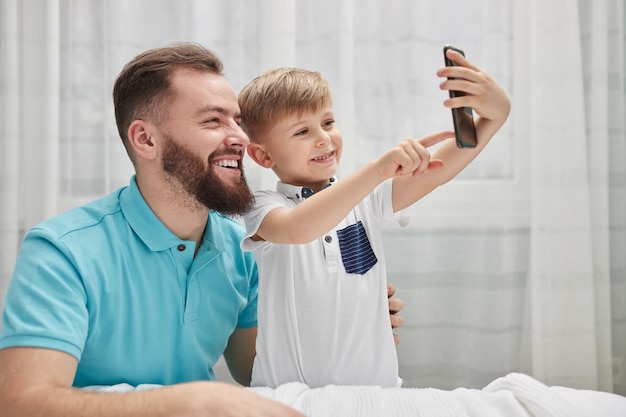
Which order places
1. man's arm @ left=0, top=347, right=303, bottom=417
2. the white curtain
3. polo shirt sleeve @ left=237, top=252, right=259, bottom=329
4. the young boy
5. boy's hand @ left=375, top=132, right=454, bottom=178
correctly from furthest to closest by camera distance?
the white curtain < polo shirt sleeve @ left=237, top=252, right=259, bottom=329 < the young boy < boy's hand @ left=375, top=132, right=454, bottom=178 < man's arm @ left=0, top=347, right=303, bottom=417

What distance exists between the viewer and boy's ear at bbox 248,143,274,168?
4.58 ft

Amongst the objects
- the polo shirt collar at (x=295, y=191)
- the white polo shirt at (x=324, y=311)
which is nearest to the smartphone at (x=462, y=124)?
the white polo shirt at (x=324, y=311)

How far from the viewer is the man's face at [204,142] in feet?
4.43

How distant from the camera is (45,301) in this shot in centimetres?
117

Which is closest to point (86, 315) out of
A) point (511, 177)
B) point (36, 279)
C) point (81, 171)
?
point (36, 279)

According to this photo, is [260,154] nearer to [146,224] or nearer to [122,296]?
[146,224]

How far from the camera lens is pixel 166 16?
2061 millimetres

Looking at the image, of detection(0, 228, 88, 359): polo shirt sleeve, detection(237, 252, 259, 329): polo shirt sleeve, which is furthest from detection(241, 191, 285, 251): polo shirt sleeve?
detection(0, 228, 88, 359): polo shirt sleeve

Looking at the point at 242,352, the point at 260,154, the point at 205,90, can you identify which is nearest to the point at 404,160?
the point at 260,154

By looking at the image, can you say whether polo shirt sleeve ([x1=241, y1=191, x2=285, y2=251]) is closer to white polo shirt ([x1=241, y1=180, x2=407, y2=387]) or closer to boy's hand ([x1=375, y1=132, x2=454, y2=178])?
white polo shirt ([x1=241, y1=180, x2=407, y2=387])

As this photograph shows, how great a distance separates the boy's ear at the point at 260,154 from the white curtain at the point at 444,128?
542mm

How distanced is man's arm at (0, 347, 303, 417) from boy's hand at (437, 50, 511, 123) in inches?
24.1

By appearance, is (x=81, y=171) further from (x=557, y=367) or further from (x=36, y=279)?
(x=557, y=367)

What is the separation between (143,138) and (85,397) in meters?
0.59
